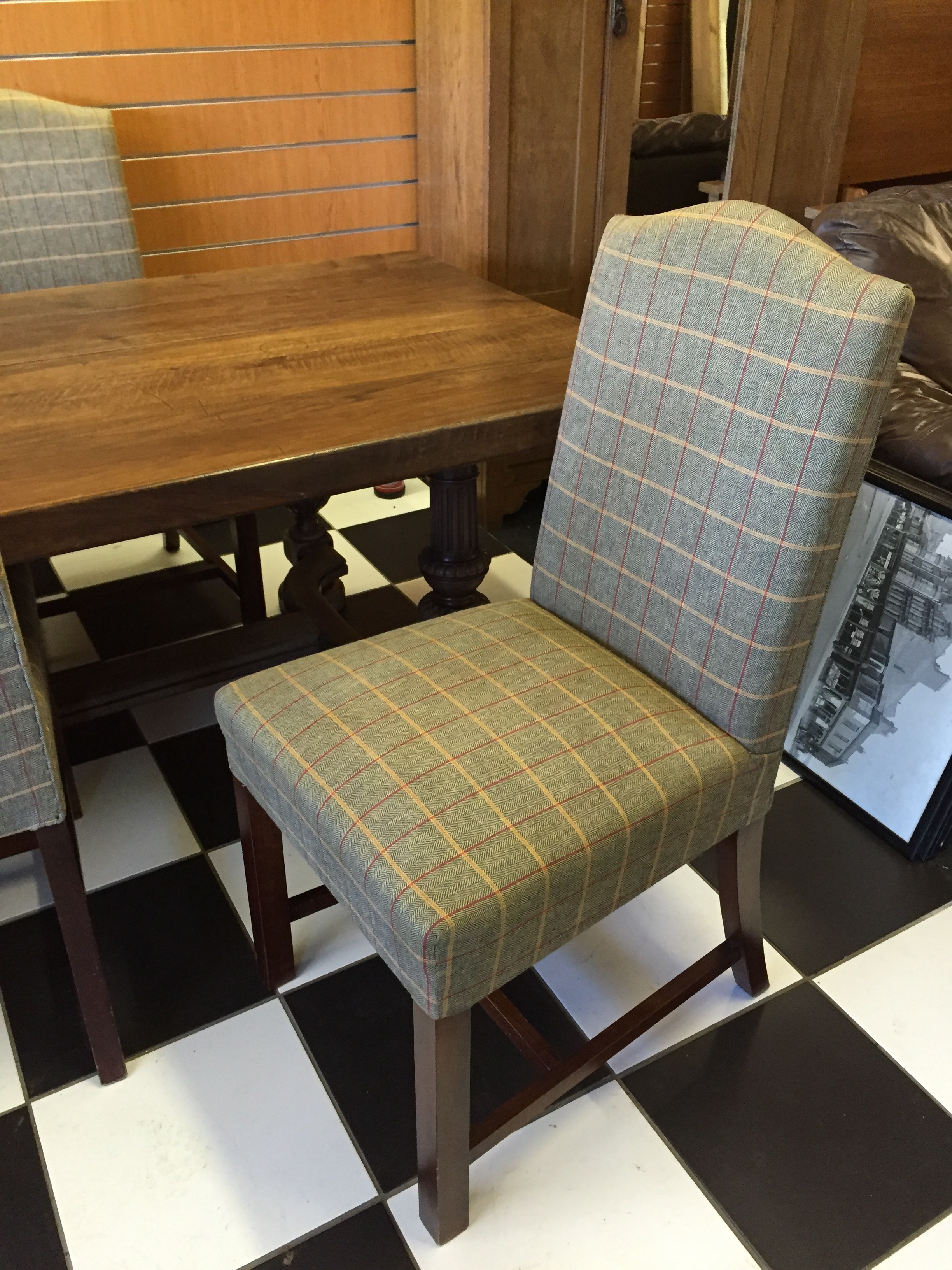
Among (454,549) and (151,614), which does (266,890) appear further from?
(151,614)

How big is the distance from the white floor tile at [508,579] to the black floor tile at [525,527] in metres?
0.03

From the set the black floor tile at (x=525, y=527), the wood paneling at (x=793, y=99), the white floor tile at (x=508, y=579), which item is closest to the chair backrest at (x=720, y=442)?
the white floor tile at (x=508, y=579)

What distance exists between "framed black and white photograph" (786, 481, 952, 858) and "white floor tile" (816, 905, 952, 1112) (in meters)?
0.19

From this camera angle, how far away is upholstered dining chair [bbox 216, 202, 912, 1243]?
38.5 inches

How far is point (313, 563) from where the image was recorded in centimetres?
212

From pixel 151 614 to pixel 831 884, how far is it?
1510 mm

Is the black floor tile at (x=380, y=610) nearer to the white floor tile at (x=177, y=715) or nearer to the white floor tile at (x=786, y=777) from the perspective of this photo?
the white floor tile at (x=177, y=715)

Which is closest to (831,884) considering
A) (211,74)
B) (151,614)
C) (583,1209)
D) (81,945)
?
(583,1209)

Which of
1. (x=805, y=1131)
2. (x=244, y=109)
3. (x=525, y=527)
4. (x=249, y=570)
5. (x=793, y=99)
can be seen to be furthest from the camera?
(x=525, y=527)

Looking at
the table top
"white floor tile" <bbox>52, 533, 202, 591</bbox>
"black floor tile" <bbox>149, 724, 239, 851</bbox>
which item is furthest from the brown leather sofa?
"white floor tile" <bbox>52, 533, 202, 591</bbox>

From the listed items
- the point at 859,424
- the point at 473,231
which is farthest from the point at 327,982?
the point at 473,231

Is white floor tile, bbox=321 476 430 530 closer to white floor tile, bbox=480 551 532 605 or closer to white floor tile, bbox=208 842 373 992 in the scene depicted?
white floor tile, bbox=480 551 532 605

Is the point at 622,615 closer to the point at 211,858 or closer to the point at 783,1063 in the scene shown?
the point at 783,1063

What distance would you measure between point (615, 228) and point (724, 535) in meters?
0.40
